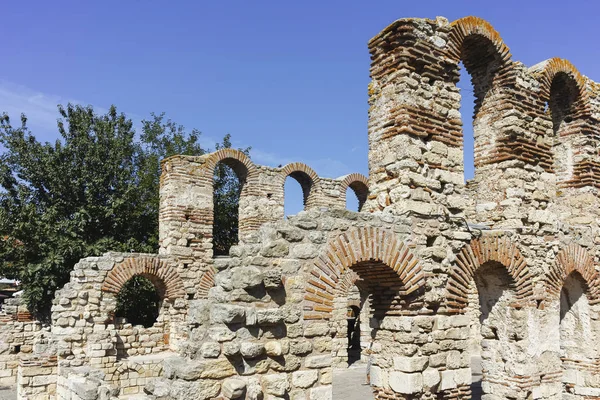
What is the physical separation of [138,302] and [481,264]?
14.5 m

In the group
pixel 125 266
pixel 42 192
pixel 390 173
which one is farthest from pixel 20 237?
pixel 390 173

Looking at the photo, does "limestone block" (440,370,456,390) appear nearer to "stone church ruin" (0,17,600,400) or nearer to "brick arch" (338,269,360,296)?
"stone church ruin" (0,17,600,400)

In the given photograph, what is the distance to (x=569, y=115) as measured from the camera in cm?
985

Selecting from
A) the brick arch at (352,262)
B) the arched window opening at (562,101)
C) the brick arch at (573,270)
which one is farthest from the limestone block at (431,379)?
the arched window opening at (562,101)

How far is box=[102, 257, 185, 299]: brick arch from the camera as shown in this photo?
39.6 feet

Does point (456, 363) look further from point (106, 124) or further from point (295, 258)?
point (106, 124)

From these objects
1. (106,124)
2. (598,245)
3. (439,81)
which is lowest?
(598,245)

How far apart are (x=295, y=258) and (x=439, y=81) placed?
3.42 metres

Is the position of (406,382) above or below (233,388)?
below

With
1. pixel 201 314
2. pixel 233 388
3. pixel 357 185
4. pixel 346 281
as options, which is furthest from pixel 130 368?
pixel 357 185

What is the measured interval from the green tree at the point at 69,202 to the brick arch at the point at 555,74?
1446 centimetres

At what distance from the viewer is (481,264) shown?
744 centimetres

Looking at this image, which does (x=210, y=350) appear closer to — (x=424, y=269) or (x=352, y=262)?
(x=352, y=262)

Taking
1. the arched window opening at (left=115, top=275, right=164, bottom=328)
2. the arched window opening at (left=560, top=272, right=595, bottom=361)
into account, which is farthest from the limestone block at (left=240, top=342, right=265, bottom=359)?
the arched window opening at (left=115, top=275, right=164, bottom=328)
